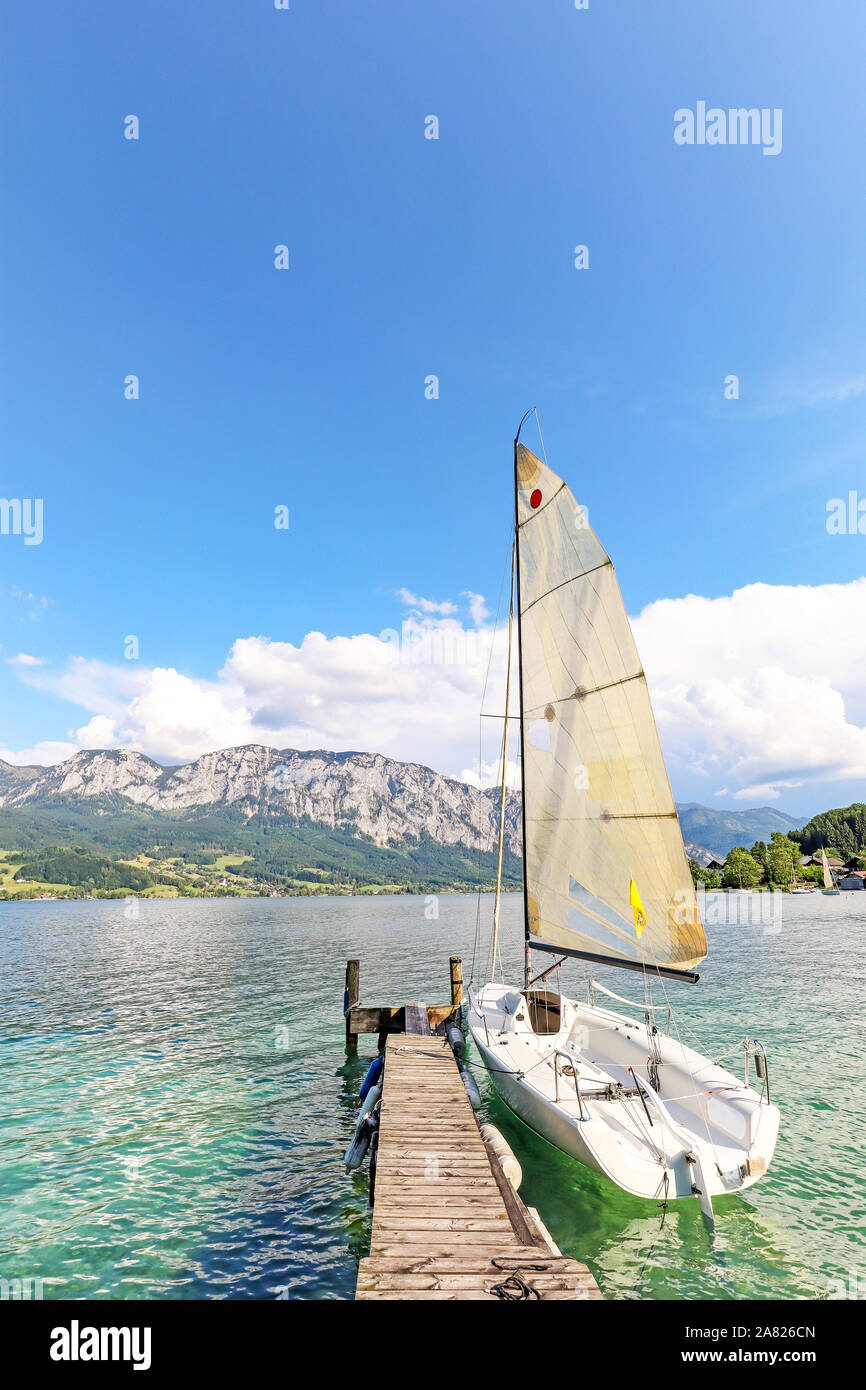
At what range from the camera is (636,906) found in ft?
54.2

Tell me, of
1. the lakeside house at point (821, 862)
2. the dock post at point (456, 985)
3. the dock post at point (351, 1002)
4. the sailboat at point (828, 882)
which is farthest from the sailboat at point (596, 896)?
the lakeside house at point (821, 862)

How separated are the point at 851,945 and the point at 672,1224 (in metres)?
61.7

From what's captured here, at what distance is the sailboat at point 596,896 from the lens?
494 inches

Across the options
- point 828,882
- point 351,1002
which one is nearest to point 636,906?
point 351,1002

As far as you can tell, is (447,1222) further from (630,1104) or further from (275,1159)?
(275,1159)

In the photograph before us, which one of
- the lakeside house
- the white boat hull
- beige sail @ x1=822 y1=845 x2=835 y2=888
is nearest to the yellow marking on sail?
the white boat hull

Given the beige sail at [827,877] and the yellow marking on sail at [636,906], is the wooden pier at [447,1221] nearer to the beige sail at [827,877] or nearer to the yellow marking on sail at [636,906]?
the yellow marking on sail at [636,906]

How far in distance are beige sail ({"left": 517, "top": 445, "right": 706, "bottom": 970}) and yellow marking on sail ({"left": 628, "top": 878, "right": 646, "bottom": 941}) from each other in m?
0.04

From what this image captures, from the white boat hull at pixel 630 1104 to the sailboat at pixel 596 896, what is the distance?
0.04 meters

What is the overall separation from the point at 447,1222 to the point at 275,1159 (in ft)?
Result: 30.3

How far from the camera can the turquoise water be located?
11.6 m

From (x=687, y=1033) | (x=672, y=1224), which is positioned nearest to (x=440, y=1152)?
(x=672, y=1224)

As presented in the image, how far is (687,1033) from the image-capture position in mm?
28562
